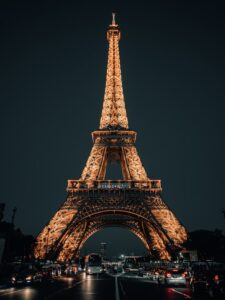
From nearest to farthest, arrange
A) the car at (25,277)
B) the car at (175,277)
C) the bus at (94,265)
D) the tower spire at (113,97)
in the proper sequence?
1. the car at (175,277)
2. the car at (25,277)
3. the bus at (94,265)
4. the tower spire at (113,97)

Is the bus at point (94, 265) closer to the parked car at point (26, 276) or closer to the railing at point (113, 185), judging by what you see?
the railing at point (113, 185)

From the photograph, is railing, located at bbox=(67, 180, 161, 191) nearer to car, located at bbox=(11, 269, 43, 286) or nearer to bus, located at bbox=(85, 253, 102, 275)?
bus, located at bbox=(85, 253, 102, 275)

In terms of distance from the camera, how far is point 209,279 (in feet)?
52.6

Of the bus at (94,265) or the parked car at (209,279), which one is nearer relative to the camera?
the parked car at (209,279)

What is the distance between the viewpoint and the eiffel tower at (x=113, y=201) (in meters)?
49.7

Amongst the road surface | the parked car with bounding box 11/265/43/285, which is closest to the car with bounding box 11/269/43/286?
the parked car with bounding box 11/265/43/285

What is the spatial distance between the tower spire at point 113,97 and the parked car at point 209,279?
46040 millimetres

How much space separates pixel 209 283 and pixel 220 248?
142 ft

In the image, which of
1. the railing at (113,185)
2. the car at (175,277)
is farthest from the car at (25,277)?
the railing at (113,185)

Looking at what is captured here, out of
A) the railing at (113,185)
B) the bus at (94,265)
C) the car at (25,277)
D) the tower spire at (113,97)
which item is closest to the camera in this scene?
the car at (25,277)

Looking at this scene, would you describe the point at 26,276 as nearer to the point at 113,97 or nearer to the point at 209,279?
the point at 209,279

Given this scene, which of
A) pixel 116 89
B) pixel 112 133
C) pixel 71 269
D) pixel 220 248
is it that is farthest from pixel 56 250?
pixel 116 89

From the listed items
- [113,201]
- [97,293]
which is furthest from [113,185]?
[97,293]

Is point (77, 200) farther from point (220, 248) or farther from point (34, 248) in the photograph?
point (220, 248)
